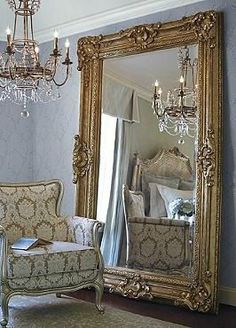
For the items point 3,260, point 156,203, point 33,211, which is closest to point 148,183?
point 156,203

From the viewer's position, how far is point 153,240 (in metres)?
4.22

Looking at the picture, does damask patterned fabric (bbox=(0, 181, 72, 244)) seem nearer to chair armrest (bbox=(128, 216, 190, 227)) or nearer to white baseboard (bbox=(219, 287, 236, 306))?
chair armrest (bbox=(128, 216, 190, 227))

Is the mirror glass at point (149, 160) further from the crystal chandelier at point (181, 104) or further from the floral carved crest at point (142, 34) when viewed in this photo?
the floral carved crest at point (142, 34)

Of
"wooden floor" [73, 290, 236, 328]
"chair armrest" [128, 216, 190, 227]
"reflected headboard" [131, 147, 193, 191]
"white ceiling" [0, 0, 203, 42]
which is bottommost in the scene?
"wooden floor" [73, 290, 236, 328]

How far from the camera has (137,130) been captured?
4.36m

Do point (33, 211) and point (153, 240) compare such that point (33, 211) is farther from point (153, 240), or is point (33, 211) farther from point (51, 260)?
point (153, 240)

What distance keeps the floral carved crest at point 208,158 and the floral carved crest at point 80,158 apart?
123 centimetres

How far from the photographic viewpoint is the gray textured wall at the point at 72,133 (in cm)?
385

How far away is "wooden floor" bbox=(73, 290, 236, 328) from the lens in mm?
3518

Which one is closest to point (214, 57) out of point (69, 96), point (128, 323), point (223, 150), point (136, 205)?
point (223, 150)

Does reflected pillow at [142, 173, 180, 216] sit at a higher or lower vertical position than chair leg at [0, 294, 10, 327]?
higher

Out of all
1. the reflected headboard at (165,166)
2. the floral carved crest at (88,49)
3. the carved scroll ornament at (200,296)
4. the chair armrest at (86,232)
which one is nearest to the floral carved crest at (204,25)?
the reflected headboard at (165,166)

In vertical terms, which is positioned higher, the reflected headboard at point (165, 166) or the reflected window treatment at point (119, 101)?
the reflected window treatment at point (119, 101)

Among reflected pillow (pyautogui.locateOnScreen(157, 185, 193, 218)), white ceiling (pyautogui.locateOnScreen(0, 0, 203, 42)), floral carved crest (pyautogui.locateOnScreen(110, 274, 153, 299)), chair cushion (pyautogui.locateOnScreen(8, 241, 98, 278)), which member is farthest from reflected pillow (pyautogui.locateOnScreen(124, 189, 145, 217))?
white ceiling (pyautogui.locateOnScreen(0, 0, 203, 42))
